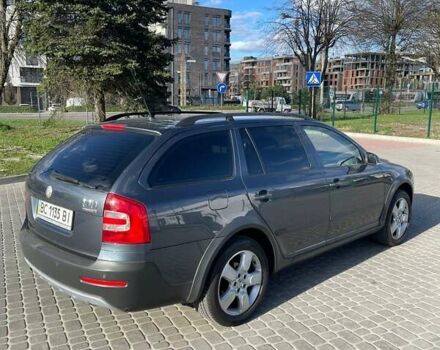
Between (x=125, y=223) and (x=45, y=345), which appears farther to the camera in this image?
(x=45, y=345)

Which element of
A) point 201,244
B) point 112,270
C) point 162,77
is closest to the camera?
point 112,270

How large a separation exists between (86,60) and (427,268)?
45.7 feet

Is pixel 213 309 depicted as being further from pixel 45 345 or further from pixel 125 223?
pixel 45 345

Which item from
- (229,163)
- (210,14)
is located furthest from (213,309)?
(210,14)

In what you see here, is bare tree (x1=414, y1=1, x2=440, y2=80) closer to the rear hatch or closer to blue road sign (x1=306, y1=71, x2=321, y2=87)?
blue road sign (x1=306, y1=71, x2=321, y2=87)

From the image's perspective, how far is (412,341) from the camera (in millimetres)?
3314

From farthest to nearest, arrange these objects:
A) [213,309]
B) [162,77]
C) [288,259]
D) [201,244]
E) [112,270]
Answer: [162,77] → [288,259] → [213,309] → [201,244] → [112,270]

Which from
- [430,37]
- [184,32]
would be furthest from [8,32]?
[184,32]

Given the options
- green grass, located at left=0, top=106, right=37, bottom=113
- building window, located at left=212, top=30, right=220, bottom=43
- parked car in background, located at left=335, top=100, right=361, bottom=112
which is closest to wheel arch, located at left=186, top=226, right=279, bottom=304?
parked car in background, located at left=335, top=100, right=361, bottom=112

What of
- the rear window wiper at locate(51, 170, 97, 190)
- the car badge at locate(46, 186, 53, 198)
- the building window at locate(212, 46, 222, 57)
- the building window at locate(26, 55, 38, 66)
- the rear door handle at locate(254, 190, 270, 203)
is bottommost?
the rear door handle at locate(254, 190, 270, 203)

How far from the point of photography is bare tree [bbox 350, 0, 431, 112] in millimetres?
31047

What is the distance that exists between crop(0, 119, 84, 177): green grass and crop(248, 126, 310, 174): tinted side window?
7254 mm

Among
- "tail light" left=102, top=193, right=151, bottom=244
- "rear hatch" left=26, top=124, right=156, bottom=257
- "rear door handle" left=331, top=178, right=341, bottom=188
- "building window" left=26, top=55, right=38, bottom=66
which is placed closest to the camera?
"tail light" left=102, top=193, right=151, bottom=244

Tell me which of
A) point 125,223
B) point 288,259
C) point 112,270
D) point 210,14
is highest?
point 210,14
